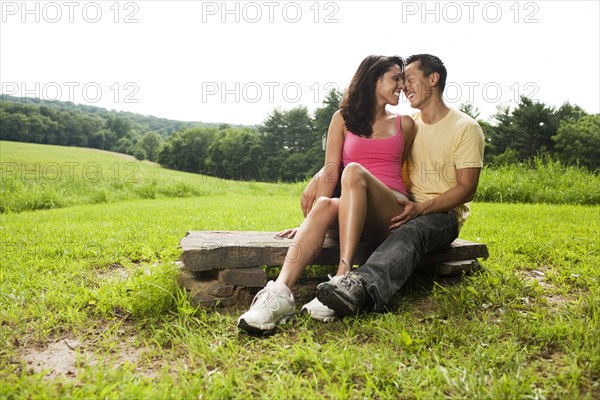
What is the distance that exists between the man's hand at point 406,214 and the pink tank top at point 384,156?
0.14 metres

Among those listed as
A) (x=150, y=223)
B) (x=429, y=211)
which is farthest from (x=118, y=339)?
(x=150, y=223)

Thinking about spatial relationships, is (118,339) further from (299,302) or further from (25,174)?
(25,174)

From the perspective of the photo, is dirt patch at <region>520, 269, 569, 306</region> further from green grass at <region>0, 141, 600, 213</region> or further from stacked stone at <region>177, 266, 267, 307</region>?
green grass at <region>0, 141, 600, 213</region>

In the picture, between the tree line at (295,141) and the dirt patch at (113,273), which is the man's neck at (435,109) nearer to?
the dirt patch at (113,273)

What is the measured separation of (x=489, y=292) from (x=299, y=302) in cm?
126

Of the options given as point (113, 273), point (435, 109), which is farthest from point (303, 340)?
point (113, 273)

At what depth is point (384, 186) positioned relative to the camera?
9.34 ft

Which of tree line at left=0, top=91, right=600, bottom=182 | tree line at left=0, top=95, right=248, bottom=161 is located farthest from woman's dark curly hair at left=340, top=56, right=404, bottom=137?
tree line at left=0, top=91, right=600, bottom=182

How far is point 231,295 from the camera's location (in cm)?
285

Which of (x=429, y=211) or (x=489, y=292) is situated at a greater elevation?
(x=429, y=211)

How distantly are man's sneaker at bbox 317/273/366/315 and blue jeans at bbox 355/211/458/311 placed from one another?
0.18ft

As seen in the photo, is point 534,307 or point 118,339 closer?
point 118,339

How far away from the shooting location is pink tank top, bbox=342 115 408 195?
3.06m

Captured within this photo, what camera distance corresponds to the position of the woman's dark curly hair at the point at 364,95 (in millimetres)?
3105
